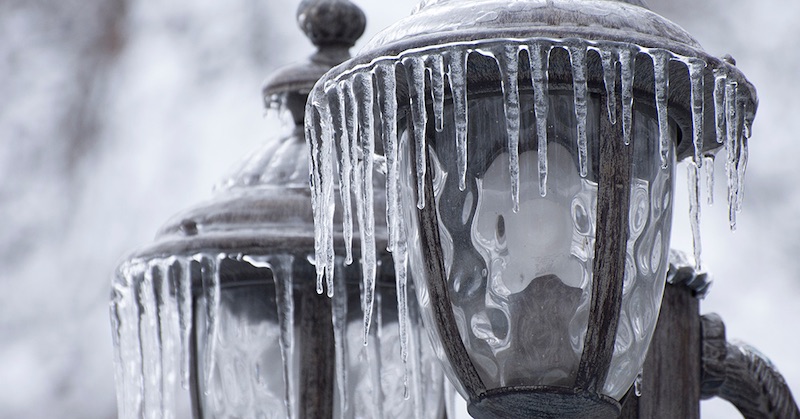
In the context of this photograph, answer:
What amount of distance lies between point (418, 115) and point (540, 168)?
21 cm

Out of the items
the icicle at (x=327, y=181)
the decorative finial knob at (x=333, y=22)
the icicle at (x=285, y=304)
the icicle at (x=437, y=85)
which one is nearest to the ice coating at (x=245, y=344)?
the icicle at (x=285, y=304)

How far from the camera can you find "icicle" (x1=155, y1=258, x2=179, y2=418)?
2871 mm

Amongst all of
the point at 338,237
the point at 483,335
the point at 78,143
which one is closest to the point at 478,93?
the point at 483,335

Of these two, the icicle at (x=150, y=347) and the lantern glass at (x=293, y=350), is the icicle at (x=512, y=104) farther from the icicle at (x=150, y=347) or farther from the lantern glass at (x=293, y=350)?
the icicle at (x=150, y=347)

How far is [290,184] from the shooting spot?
119 inches

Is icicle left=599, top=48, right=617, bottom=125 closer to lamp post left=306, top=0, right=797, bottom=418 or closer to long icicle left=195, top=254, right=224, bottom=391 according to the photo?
lamp post left=306, top=0, right=797, bottom=418

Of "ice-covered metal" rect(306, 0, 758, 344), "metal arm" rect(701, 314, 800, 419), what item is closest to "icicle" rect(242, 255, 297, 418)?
"ice-covered metal" rect(306, 0, 758, 344)

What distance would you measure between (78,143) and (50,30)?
0.87 metres

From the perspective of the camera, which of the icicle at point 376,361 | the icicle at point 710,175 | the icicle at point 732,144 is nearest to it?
the icicle at point 732,144

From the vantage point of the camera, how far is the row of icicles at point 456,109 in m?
2.01

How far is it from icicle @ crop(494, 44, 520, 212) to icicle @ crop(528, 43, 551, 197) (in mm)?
24

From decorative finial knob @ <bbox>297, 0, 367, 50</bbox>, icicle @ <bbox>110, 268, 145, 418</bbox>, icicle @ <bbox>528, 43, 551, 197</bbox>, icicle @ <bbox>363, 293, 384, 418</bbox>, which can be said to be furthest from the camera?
decorative finial knob @ <bbox>297, 0, 367, 50</bbox>

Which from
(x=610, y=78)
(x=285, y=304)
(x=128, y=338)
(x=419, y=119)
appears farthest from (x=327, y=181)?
(x=128, y=338)

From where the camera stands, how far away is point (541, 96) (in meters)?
2.01
